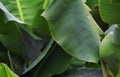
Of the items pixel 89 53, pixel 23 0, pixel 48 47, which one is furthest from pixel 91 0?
pixel 89 53

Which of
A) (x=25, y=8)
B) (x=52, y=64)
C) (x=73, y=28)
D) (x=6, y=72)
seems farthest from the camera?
(x=25, y=8)

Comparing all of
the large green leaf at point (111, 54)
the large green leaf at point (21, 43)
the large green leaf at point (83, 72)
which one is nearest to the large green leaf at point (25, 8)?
the large green leaf at point (21, 43)

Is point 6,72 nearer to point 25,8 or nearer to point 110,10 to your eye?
point 110,10

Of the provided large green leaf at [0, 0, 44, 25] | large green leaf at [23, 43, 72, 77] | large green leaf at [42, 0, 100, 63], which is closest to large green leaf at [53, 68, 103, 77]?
large green leaf at [23, 43, 72, 77]

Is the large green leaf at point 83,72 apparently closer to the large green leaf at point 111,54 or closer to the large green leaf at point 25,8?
the large green leaf at point 111,54

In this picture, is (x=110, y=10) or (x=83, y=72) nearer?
(x=110, y=10)

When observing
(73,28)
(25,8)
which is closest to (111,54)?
(73,28)

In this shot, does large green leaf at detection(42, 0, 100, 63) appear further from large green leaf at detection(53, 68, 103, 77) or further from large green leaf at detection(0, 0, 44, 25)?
large green leaf at detection(0, 0, 44, 25)
